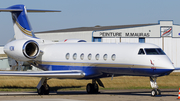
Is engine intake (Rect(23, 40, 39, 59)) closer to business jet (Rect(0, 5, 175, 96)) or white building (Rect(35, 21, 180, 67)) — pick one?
business jet (Rect(0, 5, 175, 96))

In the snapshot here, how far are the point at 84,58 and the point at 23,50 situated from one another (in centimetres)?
444

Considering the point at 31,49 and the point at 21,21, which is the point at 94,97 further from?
the point at 21,21

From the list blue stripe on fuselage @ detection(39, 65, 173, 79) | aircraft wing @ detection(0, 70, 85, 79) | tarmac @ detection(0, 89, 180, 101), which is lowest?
tarmac @ detection(0, 89, 180, 101)

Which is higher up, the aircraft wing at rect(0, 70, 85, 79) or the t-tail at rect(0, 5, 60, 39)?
the t-tail at rect(0, 5, 60, 39)


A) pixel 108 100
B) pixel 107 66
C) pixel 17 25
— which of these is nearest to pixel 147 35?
pixel 17 25

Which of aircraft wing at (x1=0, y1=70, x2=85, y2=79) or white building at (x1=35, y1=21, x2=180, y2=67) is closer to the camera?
aircraft wing at (x1=0, y1=70, x2=85, y2=79)

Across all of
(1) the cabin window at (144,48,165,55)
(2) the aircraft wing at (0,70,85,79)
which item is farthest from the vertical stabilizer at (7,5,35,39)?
(1) the cabin window at (144,48,165,55)

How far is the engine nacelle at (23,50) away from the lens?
78.1ft

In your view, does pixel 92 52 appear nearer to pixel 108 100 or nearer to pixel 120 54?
pixel 120 54

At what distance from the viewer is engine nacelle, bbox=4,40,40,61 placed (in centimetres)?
2381

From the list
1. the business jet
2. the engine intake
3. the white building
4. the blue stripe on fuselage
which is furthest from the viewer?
the white building

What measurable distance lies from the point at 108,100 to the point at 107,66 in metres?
3.85

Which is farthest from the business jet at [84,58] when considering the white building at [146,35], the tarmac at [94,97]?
the white building at [146,35]

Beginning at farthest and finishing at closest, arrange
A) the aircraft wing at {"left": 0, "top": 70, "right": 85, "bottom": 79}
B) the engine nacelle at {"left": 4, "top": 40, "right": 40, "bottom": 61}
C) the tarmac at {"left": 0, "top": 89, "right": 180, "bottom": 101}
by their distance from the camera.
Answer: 1. the engine nacelle at {"left": 4, "top": 40, "right": 40, "bottom": 61}
2. the aircraft wing at {"left": 0, "top": 70, "right": 85, "bottom": 79}
3. the tarmac at {"left": 0, "top": 89, "right": 180, "bottom": 101}
